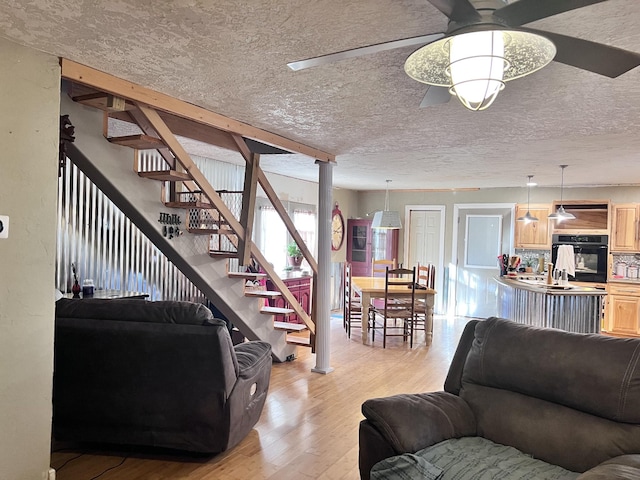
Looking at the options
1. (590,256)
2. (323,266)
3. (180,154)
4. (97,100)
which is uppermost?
(97,100)

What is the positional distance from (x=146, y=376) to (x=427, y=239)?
6820 millimetres

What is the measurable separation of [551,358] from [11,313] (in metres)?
2.64

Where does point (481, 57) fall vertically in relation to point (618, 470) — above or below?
above

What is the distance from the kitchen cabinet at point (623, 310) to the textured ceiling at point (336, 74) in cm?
274

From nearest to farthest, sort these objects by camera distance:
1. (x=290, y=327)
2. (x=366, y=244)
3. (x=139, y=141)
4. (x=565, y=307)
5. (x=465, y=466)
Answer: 1. (x=465, y=466)
2. (x=139, y=141)
3. (x=290, y=327)
4. (x=565, y=307)
5. (x=366, y=244)

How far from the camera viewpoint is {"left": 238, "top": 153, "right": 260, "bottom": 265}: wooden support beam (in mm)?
3984

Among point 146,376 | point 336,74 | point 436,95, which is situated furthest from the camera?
point 146,376

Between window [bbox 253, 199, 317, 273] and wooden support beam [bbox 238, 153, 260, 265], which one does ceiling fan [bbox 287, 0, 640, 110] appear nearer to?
wooden support beam [bbox 238, 153, 260, 265]

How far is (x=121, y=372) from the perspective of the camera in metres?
2.71

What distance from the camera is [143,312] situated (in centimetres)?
274

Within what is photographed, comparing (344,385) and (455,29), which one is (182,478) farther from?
(455,29)

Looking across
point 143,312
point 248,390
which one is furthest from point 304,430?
point 143,312

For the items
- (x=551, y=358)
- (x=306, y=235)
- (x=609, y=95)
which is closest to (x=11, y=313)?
(x=551, y=358)

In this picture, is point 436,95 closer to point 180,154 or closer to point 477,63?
point 477,63
